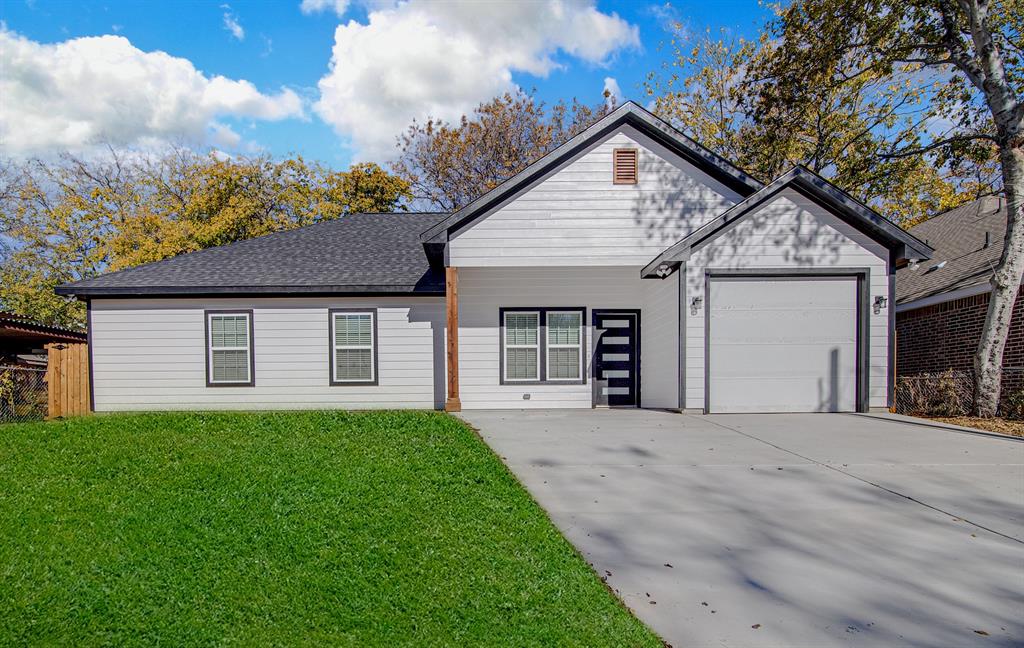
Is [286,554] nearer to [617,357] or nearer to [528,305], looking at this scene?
[528,305]

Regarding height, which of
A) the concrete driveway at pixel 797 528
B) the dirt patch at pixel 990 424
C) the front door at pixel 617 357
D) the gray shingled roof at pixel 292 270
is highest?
the gray shingled roof at pixel 292 270

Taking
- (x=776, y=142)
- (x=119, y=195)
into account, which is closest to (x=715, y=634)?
(x=776, y=142)

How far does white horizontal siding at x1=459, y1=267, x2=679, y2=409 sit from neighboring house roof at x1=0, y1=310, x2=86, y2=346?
10683 millimetres

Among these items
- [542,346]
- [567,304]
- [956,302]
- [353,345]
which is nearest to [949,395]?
[956,302]

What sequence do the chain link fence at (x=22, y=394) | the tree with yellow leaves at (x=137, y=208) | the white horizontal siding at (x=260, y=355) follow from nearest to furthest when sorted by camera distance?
1. the chain link fence at (x=22, y=394)
2. the white horizontal siding at (x=260, y=355)
3. the tree with yellow leaves at (x=137, y=208)

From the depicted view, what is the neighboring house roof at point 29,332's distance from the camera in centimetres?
1412

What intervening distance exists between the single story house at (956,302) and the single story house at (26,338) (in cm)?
1946

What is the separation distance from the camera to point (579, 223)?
462 inches

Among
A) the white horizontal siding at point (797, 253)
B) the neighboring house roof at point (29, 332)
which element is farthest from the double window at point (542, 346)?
the neighboring house roof at point (29, 332)

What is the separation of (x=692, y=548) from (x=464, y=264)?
8.01 meters

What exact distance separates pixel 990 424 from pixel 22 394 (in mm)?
17643

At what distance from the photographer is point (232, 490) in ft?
19.0

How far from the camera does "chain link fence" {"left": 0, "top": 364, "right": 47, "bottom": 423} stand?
11305 millimetres

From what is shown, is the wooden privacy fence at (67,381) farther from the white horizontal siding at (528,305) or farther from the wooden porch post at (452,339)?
the white horizontal siding at (528,305)
